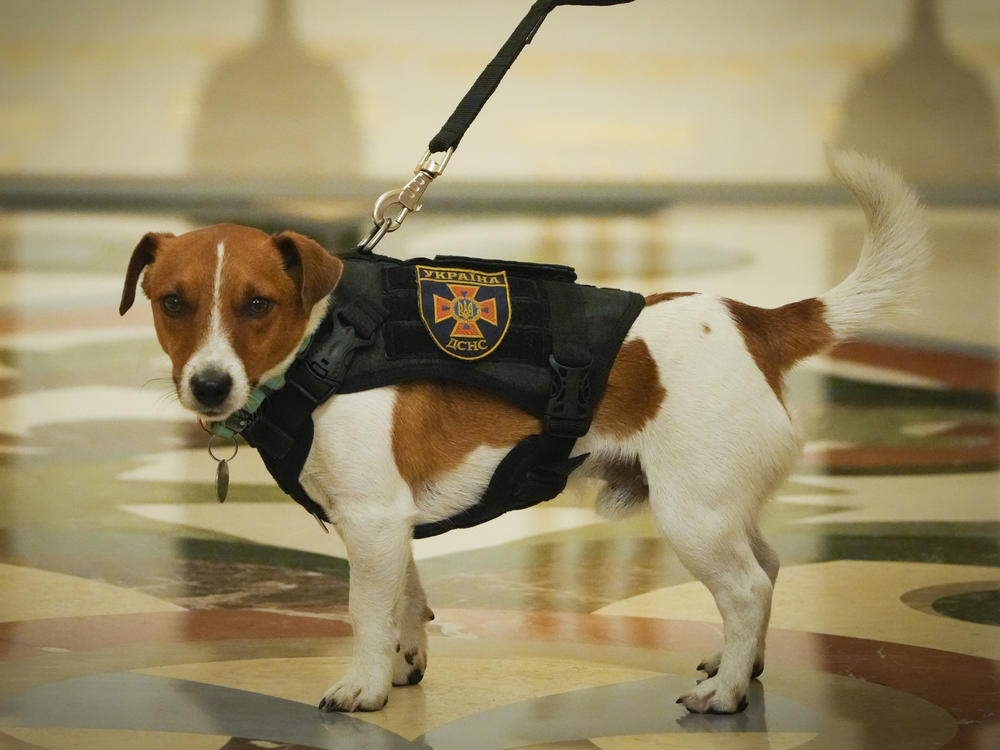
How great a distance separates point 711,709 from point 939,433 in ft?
12.7

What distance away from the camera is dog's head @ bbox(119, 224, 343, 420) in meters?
2.83

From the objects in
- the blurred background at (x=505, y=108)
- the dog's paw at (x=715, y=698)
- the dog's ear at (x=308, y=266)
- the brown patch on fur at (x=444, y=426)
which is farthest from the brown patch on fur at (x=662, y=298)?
the blurred background at (x=505, y=108)

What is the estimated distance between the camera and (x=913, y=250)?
3.31 meters

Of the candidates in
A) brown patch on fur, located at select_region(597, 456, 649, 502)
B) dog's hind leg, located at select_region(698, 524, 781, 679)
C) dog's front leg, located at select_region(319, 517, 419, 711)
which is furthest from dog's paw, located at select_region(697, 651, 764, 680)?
dog's front leg, located at select_region(319, 517, 419, 711)

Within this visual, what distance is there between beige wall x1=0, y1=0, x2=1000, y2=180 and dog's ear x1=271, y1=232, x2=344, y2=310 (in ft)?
30.3

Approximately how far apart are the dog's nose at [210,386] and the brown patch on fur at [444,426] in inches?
15.4

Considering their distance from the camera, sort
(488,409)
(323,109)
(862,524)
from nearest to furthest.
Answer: (488,409)
(862,524)
(323,109)

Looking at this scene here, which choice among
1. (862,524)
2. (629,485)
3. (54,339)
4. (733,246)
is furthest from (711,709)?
(733,246)

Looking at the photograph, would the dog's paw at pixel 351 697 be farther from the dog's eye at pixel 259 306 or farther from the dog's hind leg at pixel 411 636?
the dog's eye at pixel 259 306

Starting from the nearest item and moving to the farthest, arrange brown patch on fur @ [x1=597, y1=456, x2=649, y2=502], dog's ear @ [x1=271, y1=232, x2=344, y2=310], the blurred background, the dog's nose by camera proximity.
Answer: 1. the dog's nose
2. dog's ear @ [x1=271, y1=232, x2=344, y2=310]
3. brown patch on fur @ [x1=597, y1=456, x2=649, y2=502]
4. the blurred background

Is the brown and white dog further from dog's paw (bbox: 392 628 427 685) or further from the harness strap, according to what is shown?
the harness strap

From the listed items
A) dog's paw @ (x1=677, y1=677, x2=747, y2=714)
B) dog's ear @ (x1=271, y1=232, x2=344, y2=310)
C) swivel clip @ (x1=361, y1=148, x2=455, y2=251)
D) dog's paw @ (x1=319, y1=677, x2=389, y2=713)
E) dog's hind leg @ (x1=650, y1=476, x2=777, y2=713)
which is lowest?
dog's paw @ (x1=319, y1=677, x2=389, y2=713)

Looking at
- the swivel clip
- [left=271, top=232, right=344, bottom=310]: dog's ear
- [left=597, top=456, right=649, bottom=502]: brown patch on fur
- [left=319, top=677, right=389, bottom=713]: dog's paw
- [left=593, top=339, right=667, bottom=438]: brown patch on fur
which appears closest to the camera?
[left=271, top=232, right=344, bottom=310]: dog's ear

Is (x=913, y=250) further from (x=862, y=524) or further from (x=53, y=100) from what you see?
(x=53, y=100)
